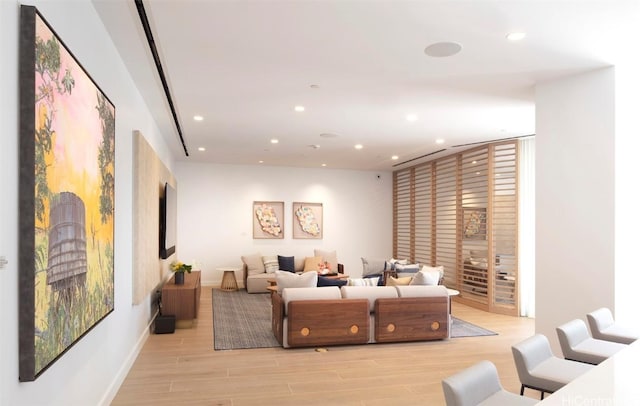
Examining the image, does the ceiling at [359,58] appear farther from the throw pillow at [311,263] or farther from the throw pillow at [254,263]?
the throw pillow at [311,263]

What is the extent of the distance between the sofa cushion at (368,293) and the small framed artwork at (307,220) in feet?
19.1

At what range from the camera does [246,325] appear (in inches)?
265

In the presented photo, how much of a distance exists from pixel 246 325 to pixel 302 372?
2.29 metres

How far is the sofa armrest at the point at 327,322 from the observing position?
5.41 meters

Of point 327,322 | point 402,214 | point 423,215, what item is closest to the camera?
point 327,322

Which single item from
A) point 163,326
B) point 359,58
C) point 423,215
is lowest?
point 163,326

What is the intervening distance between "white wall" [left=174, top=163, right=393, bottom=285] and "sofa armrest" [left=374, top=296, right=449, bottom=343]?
19.5 ft

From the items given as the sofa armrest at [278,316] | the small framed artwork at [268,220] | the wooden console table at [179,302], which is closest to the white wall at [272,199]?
the small framed artwork at [268,220]

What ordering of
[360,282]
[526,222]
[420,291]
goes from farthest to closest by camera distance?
[526,222] < [360,282] < [420,291]

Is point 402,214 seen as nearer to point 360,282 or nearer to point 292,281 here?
point 360,282

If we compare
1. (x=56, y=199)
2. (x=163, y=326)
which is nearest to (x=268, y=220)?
(x=163, y=326)

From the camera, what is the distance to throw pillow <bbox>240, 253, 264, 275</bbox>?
10.3 meters

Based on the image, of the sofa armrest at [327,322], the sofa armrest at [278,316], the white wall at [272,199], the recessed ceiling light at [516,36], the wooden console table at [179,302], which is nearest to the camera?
the recessed ceiling light at [516,36]

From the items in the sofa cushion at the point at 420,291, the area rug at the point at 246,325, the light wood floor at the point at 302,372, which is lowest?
the area rug at the point at 246,325
